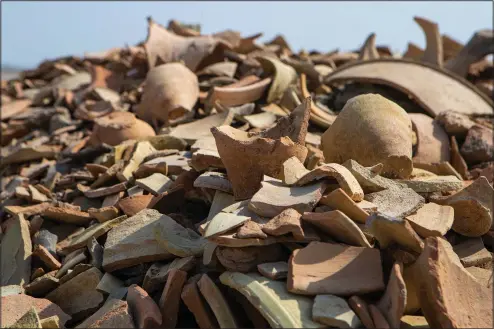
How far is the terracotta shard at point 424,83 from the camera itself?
3.93 m

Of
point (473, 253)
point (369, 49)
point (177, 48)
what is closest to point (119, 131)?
point (177, 48)

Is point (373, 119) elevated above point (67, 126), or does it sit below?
above

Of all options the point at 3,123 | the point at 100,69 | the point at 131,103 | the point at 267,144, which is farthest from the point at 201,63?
the point at 267,144

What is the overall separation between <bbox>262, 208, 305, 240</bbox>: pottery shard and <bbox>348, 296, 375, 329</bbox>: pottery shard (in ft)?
0.99

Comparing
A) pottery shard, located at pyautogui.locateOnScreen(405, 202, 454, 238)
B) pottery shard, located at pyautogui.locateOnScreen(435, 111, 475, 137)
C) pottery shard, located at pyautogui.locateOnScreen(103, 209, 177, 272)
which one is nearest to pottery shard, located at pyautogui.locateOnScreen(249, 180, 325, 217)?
pottery shard, located at pyautogui.locateOnScreen(405, 202, 454, 238)

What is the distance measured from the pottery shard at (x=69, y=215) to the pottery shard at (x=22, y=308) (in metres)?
0.67

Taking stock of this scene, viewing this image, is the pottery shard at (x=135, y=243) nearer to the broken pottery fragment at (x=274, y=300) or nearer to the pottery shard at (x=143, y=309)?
the pottery shard at (x=143, y=309)

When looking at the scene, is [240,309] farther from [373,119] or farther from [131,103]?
[131,103]

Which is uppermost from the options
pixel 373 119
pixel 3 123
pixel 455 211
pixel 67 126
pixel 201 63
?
pixel 373 119

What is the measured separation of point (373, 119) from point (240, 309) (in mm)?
1188

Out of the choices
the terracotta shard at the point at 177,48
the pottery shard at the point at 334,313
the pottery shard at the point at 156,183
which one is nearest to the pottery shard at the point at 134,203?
the pottery shard at the point at 156,183

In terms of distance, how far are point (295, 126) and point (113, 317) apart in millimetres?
1206

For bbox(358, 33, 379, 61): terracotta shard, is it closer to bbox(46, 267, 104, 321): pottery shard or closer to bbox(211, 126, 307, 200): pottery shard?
bbox(211, 126, 307, 200): pottery shard

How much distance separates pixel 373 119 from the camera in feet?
8.52
